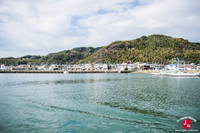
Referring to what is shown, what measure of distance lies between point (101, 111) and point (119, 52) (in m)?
156

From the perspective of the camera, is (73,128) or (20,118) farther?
(20,118)

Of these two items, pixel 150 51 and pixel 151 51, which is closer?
pixel 151 51

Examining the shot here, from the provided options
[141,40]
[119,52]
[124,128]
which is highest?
[141,40]

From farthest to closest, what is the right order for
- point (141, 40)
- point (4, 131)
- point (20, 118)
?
1. point (141, 40)
2. point (20, 118)
3. point (4, 131)


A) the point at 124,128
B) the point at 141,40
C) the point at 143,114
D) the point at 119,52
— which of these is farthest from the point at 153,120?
the point at 141,40

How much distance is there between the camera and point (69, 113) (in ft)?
38.0

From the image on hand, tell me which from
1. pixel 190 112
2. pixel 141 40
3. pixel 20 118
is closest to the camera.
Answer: pixel 20 118

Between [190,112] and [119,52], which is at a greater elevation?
[119,52]

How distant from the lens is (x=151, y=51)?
151 meters

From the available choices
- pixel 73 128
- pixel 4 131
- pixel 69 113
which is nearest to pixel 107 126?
pixel 73 128

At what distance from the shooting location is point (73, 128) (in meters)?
8.83

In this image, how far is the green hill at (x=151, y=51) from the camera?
13488 cm

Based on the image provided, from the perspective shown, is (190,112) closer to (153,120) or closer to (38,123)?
(153,120)

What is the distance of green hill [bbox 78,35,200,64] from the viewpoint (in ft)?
443
